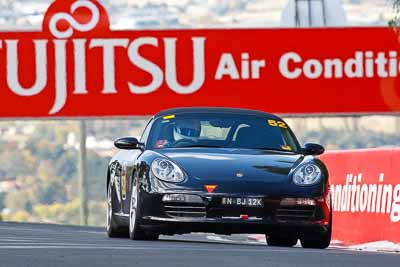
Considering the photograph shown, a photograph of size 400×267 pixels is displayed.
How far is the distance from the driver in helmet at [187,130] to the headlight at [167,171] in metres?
0.85

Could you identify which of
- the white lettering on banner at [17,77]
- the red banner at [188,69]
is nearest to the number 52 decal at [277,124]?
the red banner at [188,69]

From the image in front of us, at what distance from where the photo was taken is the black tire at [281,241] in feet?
58.8

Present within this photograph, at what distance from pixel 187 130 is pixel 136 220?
127 centimetres

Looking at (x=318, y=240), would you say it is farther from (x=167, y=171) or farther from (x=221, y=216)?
(x=167, y=171)

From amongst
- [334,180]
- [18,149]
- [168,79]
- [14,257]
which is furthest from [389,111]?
[18,149]

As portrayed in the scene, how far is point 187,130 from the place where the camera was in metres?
17.7

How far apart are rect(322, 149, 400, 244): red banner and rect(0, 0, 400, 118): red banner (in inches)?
536

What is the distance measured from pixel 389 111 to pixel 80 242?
21.9m

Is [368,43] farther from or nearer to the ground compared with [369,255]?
farther from the ground

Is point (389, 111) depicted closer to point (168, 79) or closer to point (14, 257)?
point (168, 79)

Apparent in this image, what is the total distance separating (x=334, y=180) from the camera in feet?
78.9

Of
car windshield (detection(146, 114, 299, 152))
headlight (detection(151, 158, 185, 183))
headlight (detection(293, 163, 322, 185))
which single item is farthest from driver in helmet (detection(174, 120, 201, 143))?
headlight (detection(293, 163, 322, 185))

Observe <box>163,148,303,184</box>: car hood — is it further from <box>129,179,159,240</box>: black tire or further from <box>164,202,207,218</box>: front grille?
<box>129,179,159,240</box>: black tire

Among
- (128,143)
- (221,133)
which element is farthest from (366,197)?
(128,143)
